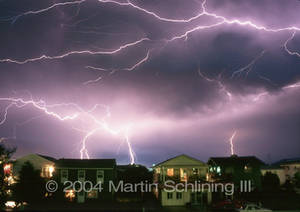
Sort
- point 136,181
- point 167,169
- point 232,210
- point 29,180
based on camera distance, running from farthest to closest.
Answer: point 136,181, point 167,169, point 29,180, point 232,210

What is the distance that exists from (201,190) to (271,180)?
18.2 m

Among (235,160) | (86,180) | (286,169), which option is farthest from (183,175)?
(286,169)

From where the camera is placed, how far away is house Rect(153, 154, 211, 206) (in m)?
31.0

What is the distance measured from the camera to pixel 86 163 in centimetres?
3562

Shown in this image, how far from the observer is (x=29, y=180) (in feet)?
95.3

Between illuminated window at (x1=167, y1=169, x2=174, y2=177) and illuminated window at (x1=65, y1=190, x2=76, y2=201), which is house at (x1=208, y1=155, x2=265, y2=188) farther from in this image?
illuminated window at (x1=65, y1=190, x2=76, y2=201)

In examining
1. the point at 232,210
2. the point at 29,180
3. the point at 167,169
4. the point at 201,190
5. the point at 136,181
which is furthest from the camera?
the point at 136,181

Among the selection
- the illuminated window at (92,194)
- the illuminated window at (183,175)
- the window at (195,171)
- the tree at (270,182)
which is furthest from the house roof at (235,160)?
the illuminated window at (92,194)

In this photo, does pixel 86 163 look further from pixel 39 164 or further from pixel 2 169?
pixel 2 169

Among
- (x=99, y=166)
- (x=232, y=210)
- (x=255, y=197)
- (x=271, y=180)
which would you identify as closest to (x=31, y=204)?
(x=99, y=166)

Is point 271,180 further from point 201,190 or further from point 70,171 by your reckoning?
point 70,171

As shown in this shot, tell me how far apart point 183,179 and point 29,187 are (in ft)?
49.7

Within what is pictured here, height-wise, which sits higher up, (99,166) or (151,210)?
(99,166)

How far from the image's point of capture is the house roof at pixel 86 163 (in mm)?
34688
